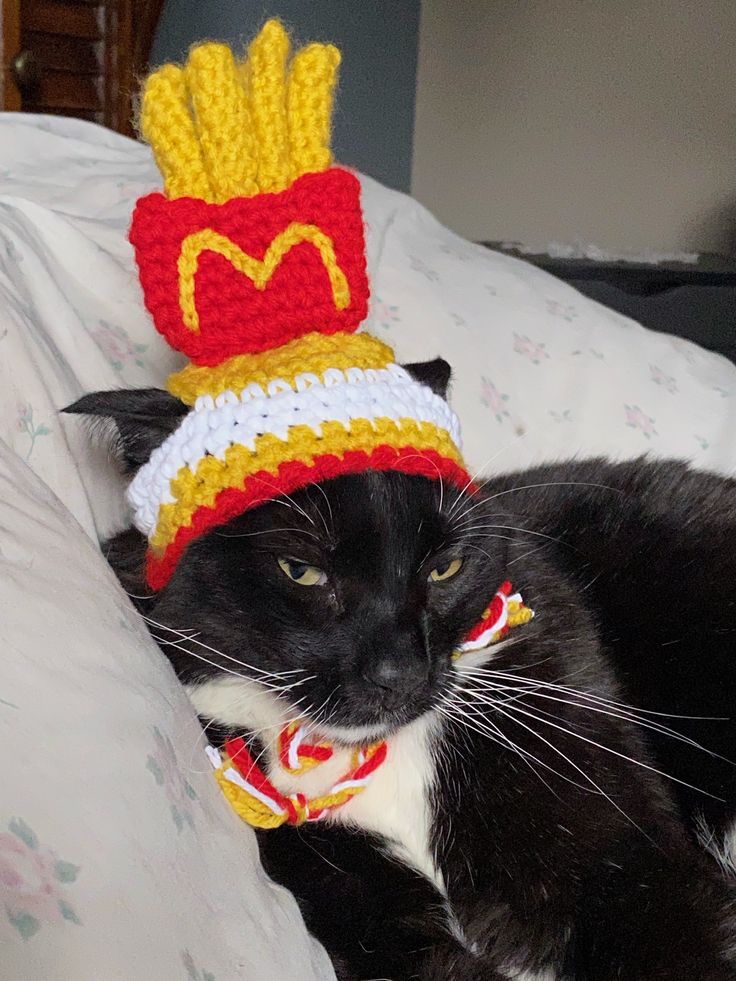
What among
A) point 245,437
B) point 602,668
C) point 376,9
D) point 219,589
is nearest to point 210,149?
point 245,437

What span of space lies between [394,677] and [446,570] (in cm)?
17

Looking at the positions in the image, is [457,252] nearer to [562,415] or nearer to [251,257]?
[562,415]

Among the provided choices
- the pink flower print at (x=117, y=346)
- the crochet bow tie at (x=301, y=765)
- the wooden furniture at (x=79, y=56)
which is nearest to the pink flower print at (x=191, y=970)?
the crochet bow tie at (x=301, y=765)

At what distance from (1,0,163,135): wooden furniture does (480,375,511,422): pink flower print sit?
1.67 meters

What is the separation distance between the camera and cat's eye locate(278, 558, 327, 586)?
0.89 meters

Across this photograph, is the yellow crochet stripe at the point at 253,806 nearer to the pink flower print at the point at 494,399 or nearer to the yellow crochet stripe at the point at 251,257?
the yellow crochet stripe at the point at 251,257

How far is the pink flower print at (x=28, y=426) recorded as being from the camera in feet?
2.93

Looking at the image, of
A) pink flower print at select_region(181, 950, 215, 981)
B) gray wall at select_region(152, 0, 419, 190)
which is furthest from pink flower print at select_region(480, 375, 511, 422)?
gray wall at select_region(152, 0, 419, 190)

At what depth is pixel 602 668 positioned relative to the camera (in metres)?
1.06

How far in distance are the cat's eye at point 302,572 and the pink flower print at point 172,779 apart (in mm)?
255

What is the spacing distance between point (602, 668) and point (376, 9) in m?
3.36

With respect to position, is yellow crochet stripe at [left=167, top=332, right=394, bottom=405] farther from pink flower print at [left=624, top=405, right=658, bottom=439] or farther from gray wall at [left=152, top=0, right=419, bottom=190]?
gray wall at [left=152, top=0, right=419, bottom=190]

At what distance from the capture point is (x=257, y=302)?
0.88 m

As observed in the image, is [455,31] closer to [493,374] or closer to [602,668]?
[493,374]
